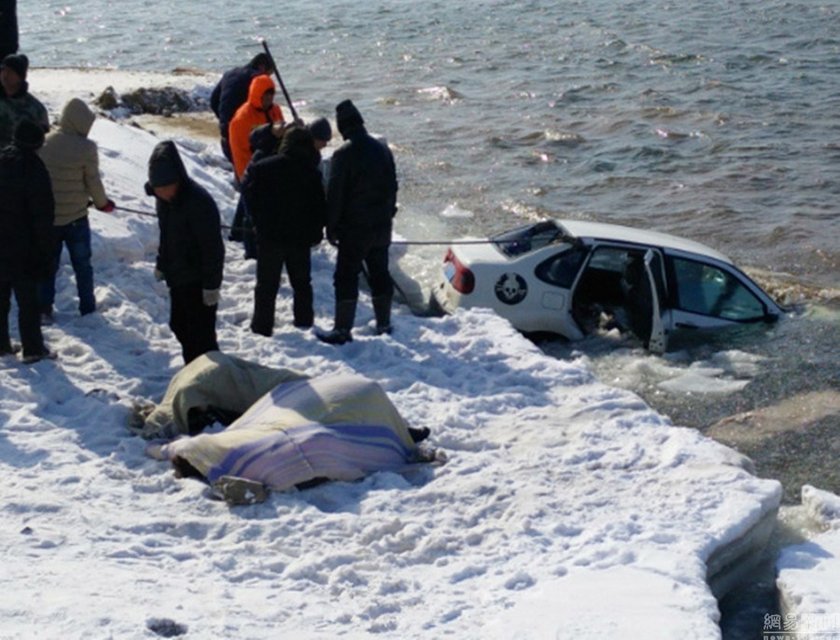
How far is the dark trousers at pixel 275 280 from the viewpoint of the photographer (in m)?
11.4

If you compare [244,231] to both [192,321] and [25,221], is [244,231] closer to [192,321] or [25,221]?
[192,321]

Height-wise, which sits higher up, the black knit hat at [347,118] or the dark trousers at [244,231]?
the black knit hat at [347,118]

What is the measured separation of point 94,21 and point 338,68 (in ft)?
39.4

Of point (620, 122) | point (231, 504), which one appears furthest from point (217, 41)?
point (231, 504)

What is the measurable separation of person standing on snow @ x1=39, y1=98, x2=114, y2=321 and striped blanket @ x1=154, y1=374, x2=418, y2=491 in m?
2.88

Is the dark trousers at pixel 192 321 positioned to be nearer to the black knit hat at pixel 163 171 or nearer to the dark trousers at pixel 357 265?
the black knit hat at pixel 163 171

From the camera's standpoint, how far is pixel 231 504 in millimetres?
8305

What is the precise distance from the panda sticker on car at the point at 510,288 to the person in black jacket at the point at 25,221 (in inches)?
175

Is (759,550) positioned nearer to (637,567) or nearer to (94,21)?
(637,567)

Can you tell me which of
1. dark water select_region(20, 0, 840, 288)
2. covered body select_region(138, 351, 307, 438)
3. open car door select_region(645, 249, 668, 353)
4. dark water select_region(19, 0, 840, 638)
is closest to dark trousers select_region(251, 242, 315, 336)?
covered body select_region(138, 351, 307, 438)

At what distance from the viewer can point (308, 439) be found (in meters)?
8.63

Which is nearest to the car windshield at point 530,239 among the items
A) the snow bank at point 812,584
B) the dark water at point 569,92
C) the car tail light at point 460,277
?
the car tail light at point 460,277

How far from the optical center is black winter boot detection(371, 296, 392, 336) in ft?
38.8

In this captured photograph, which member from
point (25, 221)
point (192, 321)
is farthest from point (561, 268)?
point (25, 221)
